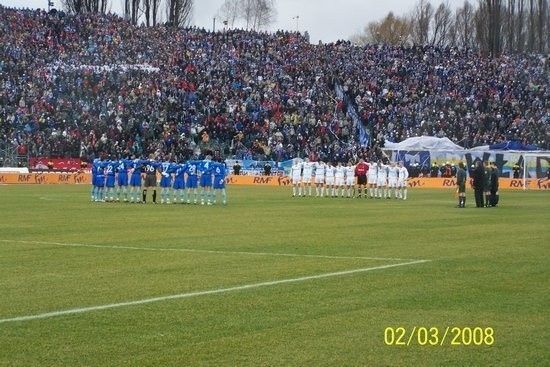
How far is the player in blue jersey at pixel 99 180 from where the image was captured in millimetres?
39906

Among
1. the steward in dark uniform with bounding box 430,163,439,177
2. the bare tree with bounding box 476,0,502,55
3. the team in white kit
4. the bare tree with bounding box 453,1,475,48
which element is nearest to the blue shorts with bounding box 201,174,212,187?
the team in white kit

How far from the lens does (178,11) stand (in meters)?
95.2

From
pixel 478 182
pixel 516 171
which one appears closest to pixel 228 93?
pixel 516 171

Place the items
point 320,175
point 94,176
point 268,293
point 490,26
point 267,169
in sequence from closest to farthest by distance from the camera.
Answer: point 268,293 → point 94,176 → point 320,175 → point 267,169 → point 490,26

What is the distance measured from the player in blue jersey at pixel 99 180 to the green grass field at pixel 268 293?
43.8 feet

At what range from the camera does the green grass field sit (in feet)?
31.1

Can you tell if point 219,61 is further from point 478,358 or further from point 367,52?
point 478,358

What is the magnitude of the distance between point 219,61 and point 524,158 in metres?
23.5

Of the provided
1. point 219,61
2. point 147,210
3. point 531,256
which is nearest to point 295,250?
point 531,256

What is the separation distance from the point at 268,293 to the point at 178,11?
84.2m

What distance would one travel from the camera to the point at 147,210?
112 ft

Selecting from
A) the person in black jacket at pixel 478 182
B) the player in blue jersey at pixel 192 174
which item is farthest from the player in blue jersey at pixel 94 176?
the person in black jacket at pixel 478 182

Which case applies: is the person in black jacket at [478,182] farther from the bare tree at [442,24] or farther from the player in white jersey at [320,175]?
the bare tree at [442,24]

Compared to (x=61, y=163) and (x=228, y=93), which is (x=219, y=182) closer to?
(x=61, y=163)
